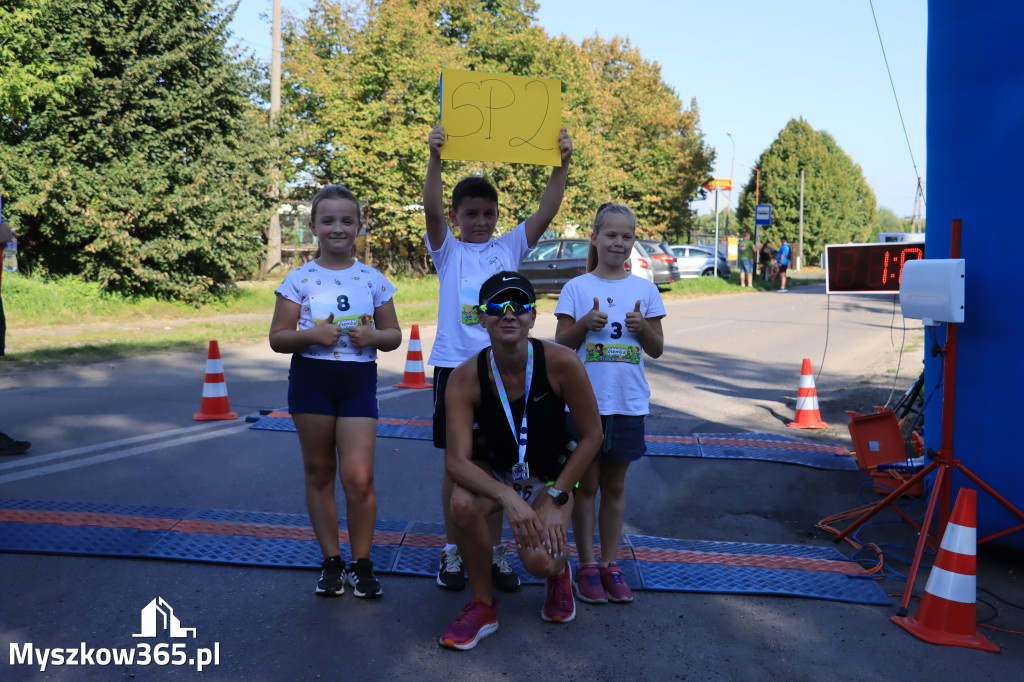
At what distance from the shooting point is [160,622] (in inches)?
141

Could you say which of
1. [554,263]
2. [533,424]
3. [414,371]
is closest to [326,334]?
[533,424]

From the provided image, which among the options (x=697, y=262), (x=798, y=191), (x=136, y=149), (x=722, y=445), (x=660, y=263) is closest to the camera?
(x=722, y=445)

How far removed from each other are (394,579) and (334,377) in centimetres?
106

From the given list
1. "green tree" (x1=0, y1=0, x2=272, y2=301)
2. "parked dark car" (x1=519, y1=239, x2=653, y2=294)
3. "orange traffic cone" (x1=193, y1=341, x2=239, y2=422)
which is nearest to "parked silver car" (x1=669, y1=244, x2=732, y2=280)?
"parked dark car" (x1=519, y1=239, x2=653, y2=294)

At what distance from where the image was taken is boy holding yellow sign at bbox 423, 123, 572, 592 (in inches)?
159

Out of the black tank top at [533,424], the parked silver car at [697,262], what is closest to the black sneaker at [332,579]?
the black tank top at [533,424]

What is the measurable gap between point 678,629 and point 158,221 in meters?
16.1

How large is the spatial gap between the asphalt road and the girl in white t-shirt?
34cm

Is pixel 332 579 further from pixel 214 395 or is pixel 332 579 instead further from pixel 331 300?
pixel 214 395

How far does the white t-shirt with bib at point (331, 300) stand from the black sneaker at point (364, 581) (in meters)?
0.94

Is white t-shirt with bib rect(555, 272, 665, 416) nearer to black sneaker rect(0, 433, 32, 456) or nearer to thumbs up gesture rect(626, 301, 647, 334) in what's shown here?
thumbs up gesture rect(626, 301, 647, 334)

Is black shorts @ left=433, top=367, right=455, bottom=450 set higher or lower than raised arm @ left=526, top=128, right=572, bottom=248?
lower

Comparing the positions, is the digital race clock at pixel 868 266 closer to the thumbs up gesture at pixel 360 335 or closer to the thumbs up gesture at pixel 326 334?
the thumbs up gesture at pixel 360 335

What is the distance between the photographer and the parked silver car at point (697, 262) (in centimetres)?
3862
